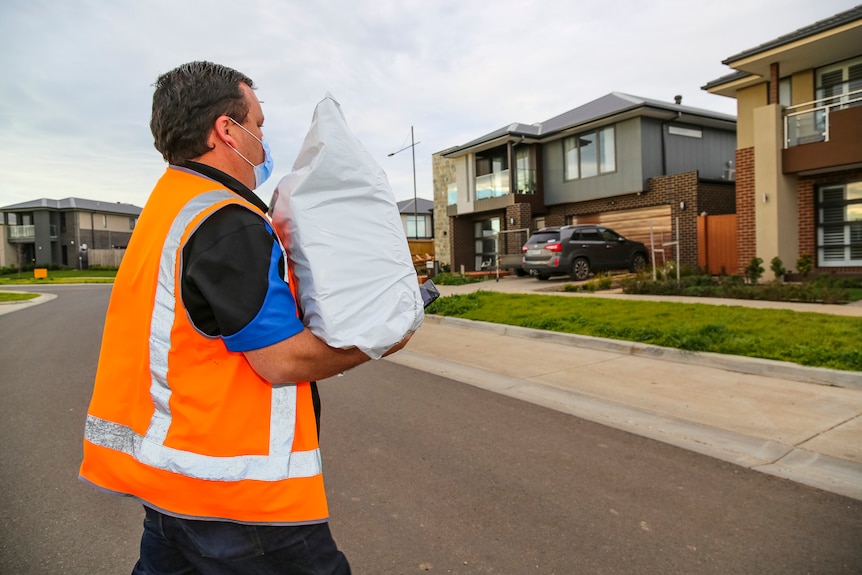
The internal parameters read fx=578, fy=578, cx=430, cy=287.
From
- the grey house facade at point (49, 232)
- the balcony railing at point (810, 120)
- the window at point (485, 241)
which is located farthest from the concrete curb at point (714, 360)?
the grey house facade at point (49, 232)

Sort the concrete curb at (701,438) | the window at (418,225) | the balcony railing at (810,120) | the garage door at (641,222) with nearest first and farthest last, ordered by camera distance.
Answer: the concrete curb at (701,438), the balcony railing at (810,120), the garage door at (641,222), the window at (418,225)

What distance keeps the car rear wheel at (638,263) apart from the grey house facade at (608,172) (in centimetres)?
88

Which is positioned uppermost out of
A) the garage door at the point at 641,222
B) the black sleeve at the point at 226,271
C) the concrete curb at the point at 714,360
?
the garage door at the point at 641,222

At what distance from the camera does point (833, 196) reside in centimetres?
1484

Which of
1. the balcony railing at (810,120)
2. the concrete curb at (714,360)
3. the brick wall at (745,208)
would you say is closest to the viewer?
the concrete curb at (714,360)

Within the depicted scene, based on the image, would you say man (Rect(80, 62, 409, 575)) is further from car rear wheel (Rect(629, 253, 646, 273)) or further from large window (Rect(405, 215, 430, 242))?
large window (Rect(405, 215, 430, 242))

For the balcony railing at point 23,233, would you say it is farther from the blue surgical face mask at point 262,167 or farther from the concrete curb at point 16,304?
the blue surgical face mask at point 262,167

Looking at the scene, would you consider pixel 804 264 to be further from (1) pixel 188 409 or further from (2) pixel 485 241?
(2) pixel 485 241

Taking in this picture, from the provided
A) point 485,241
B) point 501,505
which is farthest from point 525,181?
point 501,505

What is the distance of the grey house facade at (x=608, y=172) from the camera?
19719 millimetres

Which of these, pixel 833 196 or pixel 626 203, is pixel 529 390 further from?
pixel 626 203

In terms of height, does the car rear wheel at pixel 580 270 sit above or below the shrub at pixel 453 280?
above

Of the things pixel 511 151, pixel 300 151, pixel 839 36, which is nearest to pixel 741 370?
pixel 300 151

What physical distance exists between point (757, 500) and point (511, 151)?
22475mm
